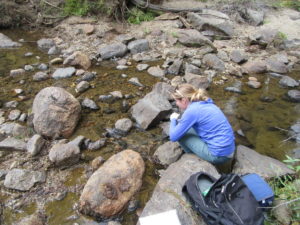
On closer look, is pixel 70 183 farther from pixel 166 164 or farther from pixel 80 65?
pixel 80 65

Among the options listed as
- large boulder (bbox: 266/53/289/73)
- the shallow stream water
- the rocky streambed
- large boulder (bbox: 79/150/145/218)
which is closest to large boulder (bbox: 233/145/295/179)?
the rocky streambed

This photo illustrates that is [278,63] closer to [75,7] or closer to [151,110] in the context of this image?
[151,110]

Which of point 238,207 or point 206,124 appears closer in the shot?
point 238,207

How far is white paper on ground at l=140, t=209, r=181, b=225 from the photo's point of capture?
2791 millimetres

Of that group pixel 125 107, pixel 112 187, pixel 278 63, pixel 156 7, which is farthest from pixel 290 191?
pixel 156 7

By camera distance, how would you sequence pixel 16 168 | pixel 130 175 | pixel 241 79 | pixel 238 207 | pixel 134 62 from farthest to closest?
pixel 134 62, pixel 241 79, pixel 16 168, pixel 130 175, pixel 238 207

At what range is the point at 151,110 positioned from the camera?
15.9 ft

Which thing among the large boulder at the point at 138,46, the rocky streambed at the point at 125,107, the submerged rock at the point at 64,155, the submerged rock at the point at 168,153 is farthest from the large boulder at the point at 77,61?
the submerged rock at the point at 168,153

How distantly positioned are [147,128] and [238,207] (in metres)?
2.31

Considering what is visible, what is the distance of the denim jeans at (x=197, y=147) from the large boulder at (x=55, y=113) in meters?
1.74

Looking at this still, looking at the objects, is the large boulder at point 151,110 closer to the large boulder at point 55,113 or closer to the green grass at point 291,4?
the large boulder at point 55,113

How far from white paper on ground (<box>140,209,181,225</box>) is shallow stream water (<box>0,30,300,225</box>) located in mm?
543

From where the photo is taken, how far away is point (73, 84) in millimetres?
6004

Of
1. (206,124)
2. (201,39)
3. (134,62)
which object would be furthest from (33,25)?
(206,124)
